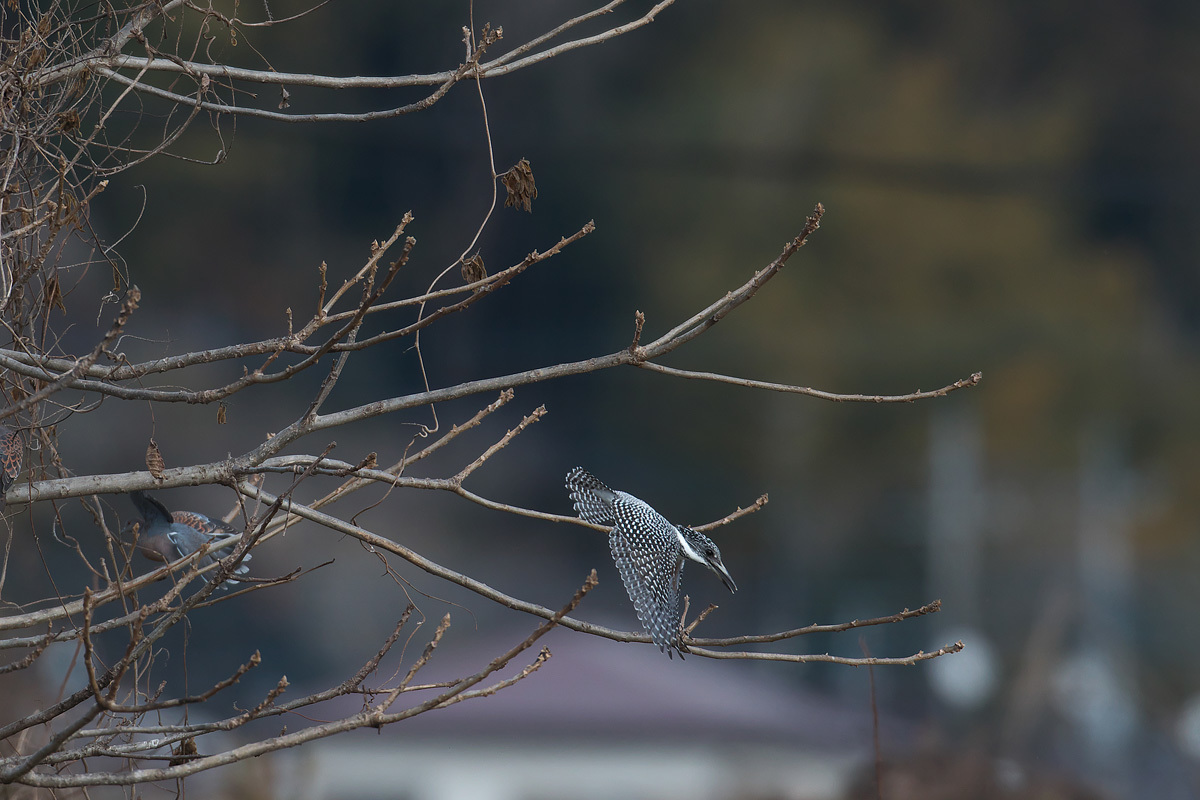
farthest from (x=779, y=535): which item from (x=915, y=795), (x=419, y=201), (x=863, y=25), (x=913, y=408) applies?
(x=915, y=795)

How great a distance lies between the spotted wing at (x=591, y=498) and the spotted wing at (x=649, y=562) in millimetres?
62

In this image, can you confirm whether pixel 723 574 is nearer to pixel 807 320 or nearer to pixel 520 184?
pixel 520 184

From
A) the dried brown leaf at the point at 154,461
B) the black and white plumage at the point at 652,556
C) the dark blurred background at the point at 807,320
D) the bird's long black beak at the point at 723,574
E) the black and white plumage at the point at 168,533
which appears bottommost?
the dark blurred background at the point at 807,320

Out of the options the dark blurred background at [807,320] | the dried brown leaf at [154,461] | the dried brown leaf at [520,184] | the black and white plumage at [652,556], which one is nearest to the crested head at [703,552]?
the black and white plumage at [652,556]

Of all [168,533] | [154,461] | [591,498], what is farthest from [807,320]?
[154,461]

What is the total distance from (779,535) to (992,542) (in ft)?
6.06

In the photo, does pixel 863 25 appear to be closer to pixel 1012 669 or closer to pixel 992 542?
pixel 992 542

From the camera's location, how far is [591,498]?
1526 millimetres

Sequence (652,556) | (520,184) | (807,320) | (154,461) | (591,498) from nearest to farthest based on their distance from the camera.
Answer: (154,461) < (520,184) < (652,556) < (591,498) < (807,320)

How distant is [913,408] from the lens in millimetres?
10414

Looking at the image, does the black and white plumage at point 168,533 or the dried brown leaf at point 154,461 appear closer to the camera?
the dried brown leaf at point 154,461

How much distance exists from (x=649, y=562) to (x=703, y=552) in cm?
10

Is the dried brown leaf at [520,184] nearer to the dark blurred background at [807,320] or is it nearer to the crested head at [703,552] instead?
the crested head at [703,552]

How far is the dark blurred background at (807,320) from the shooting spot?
26.7 ft
